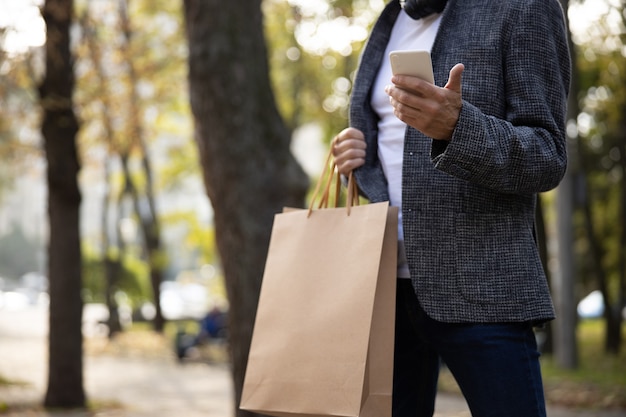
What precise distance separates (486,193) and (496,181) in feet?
0.46

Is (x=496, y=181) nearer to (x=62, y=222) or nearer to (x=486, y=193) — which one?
(x=486, y=193)

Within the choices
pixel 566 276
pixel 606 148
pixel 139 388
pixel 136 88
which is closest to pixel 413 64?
pixel 566 276

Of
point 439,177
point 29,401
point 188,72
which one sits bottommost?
point 29,401

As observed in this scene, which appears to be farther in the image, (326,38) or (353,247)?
(326,38)

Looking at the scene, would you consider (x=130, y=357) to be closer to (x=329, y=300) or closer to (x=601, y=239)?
(x=601, y=239)

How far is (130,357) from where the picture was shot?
23109 mm

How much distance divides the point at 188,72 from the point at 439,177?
152 inches

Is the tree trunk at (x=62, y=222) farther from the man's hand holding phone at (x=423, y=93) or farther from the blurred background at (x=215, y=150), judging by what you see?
the man's hand holding phone at (x=423, y=93)

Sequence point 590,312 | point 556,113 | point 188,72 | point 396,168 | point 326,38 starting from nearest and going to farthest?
point 556,113 → point 396,168 → point 188,72 → point 326,38 → point 590,312

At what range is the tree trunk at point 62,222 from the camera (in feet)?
36.5

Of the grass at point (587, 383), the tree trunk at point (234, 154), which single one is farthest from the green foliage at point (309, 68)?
the tree trunk at point (234, 154)

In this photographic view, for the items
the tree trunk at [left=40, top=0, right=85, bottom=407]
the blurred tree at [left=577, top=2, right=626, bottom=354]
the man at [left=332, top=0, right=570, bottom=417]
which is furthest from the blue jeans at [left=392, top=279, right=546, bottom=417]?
the blurred tree at [left=577, top=2, right=626, bottom=354]

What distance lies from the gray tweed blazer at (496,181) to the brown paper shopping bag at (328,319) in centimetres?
11

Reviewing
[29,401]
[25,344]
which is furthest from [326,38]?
[25,344]
